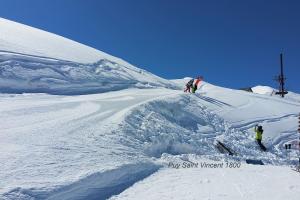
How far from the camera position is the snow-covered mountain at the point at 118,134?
394 inches

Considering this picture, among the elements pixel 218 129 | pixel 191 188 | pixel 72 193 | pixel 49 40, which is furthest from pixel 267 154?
pixel 49 40

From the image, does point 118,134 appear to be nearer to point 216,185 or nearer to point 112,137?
point 112,137

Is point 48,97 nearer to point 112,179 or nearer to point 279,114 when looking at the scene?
point 112,179

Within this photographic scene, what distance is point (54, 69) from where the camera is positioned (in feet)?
86.8

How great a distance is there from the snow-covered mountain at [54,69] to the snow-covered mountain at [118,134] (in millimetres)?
97

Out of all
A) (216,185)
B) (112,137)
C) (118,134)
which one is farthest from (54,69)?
(216,185)

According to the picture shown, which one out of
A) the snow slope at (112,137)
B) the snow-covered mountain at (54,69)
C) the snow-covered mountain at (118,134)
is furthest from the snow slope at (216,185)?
the snow-covered mountain at (54,69)

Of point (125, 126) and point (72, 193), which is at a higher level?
point (125, 126)

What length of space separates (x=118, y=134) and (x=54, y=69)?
41.7 feet

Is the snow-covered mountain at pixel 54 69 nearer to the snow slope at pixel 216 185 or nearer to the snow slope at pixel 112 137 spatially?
the snow slope at pixel 112 137

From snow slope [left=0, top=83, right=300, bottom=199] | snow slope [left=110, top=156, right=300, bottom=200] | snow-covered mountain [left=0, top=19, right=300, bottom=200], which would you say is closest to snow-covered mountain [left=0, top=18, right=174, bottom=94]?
snow-covered mountain [left=0, top=19, right=300, bottom=200]

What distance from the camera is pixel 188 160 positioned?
48.0 ft

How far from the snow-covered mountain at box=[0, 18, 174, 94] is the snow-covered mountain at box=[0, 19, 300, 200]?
0.32ft

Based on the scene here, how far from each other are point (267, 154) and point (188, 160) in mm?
6759
